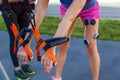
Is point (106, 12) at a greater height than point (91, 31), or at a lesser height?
lesser

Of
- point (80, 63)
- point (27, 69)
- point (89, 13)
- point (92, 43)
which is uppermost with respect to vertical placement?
point (89, 13)

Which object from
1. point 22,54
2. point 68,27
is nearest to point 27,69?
point 68,27

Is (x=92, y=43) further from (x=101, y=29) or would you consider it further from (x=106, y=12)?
(x=106, y=12)

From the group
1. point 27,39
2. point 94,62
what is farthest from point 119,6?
point 27,39

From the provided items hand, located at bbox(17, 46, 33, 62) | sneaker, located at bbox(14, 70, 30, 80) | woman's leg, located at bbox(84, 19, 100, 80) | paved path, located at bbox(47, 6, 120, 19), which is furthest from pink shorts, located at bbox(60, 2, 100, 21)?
paved path, located at bbox(47, 6, 120, 19)

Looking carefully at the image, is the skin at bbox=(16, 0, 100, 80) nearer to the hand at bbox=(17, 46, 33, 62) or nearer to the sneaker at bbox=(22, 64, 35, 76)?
the hand at bbox=(17, 46, 33, 62)

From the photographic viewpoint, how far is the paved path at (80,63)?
3277 mm

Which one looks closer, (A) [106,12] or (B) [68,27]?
(B) [68,27]

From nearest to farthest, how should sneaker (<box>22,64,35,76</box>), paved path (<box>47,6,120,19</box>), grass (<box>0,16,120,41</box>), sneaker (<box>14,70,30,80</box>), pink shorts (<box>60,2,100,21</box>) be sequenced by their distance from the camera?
pink shorts (<box>60,2,100,21</box>) → sneaker (<box>14,70,30,80</box>) → sneaker (<box>22,64,35,76</box>) → grass (<box>0,16,120,41</box>) → paved path (<box>47,6,120,19</box>)

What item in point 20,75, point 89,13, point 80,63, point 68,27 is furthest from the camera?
point 80,63

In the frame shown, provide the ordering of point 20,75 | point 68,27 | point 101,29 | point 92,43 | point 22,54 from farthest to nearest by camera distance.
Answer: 1. point 101,29
2. point 20,75
3. point 92,43
4. point 68,27
5. point 22,54

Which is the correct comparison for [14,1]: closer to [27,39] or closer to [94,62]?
[94,62]

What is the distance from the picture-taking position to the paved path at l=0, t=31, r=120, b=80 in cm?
328

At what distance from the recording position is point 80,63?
144 inches
